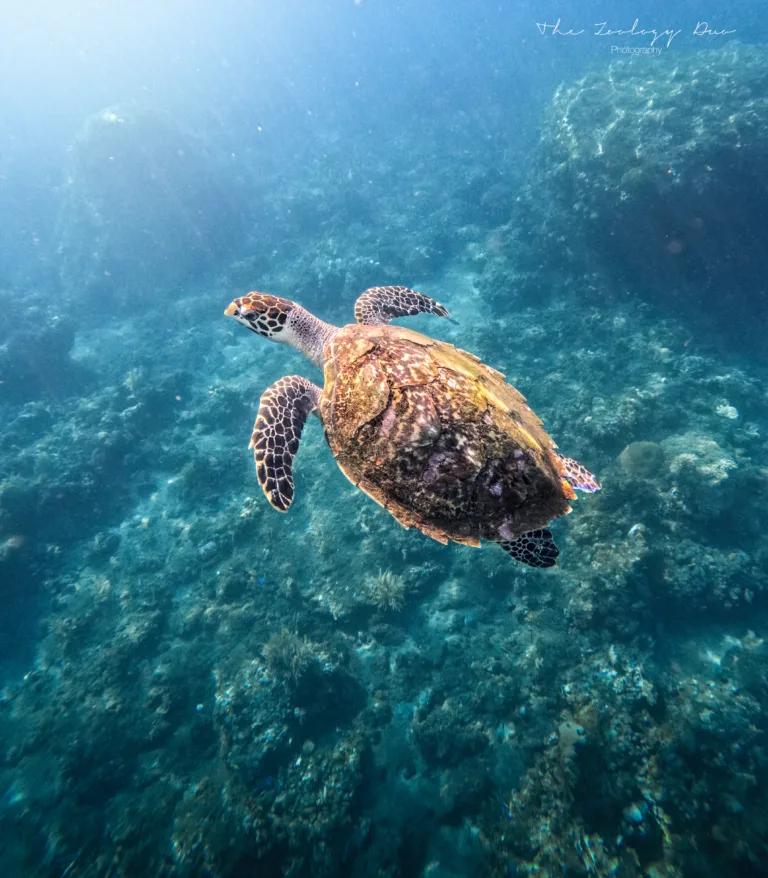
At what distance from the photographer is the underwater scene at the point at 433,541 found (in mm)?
5246

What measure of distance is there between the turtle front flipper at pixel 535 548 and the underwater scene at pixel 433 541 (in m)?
0.08

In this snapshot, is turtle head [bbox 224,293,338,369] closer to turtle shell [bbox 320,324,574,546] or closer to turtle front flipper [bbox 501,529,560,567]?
turtle shell [bbox 320,324,574,546]

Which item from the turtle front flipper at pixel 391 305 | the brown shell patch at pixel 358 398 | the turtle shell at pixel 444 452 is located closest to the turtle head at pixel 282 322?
the turtle front flipper at pixel 391 305

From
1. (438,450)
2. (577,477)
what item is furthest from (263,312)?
(577,477)

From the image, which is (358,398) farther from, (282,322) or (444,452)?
(282,322)

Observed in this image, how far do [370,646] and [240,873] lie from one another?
11.9 feet

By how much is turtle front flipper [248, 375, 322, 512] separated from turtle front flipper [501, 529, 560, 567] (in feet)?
8.44

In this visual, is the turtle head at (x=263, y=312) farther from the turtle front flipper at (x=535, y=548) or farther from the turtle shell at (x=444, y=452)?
the turtle front flipper at (x=535, y=548)

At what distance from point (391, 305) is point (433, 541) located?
526cm

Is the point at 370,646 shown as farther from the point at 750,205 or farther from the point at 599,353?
A: the point at 750,205

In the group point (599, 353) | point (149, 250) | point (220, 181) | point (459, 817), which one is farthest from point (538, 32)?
point (459, 817)

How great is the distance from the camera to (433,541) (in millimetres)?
9086

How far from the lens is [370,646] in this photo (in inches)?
321

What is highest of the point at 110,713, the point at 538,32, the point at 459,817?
the point at 538,32
